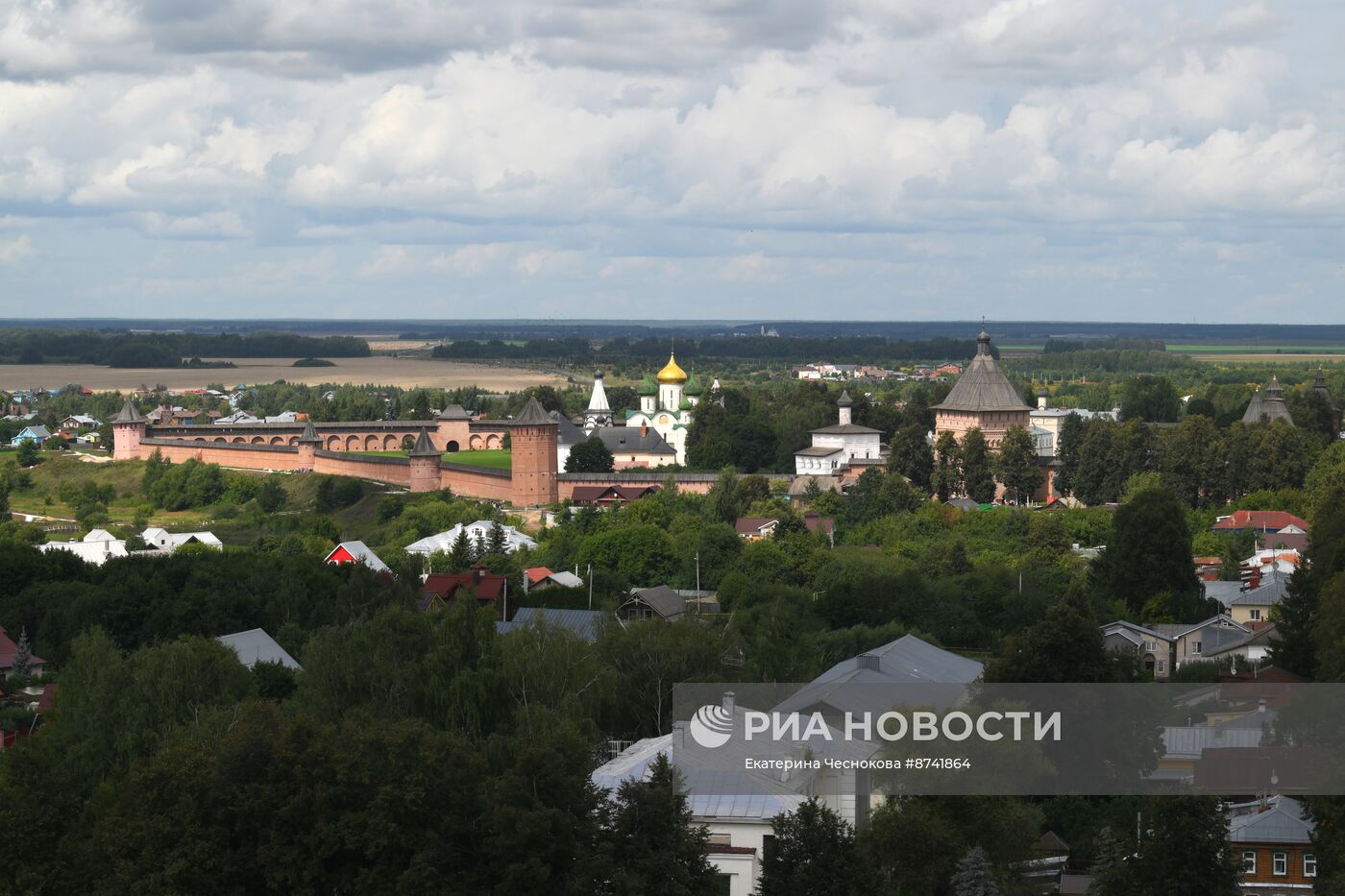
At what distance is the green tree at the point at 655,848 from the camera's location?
1645 cm

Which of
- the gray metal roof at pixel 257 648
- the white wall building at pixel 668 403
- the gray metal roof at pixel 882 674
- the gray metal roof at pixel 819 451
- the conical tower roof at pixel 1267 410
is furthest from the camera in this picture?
the white wall building at pixel 668 403

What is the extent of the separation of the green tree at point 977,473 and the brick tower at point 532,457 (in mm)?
13539

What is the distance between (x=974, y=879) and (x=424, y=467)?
48.2m

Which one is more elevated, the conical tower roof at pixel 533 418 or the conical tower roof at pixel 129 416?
the conical tower roof at pixel 533 418

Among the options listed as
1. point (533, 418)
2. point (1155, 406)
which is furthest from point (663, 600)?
point (1155, 406)

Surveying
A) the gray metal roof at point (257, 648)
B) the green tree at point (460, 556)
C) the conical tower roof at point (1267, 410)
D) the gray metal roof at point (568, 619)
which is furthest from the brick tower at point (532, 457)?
the gray metal roof at point (257, 648)

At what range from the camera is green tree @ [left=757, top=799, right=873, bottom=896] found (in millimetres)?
16469

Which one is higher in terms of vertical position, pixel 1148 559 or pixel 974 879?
pixel 974 879

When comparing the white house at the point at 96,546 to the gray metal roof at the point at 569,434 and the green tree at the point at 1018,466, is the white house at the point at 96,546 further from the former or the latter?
the green tree at the point at 1018,466

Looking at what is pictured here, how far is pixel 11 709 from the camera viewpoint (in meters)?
27.2

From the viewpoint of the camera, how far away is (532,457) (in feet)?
197

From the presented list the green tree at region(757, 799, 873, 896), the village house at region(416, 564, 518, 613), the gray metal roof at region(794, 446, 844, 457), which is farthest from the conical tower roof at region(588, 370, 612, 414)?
the green tree at region(757, 799, 873, 896)

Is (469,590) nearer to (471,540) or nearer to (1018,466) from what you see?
(471,540)

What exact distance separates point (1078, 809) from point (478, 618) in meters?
8.41
